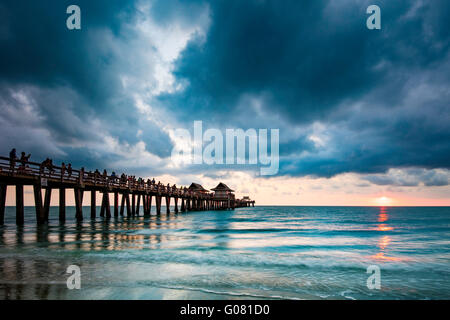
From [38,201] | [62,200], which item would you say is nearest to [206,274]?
[38,201]

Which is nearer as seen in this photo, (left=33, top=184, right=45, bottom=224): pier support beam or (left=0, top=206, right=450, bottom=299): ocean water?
(left=0, top=206, right=450, bottom=299): ocean water

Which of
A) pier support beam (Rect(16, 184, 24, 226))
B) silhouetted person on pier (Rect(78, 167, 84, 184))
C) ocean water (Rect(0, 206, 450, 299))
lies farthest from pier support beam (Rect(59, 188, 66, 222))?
ocean water (Rect(0, 206, 450, 299))

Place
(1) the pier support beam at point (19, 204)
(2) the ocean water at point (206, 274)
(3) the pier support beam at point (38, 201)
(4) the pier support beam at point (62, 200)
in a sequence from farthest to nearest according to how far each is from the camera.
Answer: (4) the pier support beam at point (62, 200), (3) the pier support beam at point (38, 201), (1) the pier support beam at point (19, 204), (2) the ocean water at point (206, 274)

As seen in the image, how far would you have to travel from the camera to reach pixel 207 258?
9844 millimetres

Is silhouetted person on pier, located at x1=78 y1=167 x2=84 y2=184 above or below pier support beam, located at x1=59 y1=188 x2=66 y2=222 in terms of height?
above

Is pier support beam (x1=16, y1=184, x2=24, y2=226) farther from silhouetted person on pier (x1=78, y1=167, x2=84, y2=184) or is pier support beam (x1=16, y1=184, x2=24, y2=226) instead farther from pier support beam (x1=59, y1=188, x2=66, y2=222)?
silhouetted person on pier (x1=78, y1=167, x2=84, y2=184)

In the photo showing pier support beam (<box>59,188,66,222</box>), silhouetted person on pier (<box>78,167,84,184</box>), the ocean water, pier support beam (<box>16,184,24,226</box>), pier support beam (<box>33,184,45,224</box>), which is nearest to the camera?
the ocean water

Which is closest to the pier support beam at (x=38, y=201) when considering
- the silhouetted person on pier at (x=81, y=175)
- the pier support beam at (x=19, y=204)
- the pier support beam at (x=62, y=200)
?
the pier support beam at (x=19, y=204)

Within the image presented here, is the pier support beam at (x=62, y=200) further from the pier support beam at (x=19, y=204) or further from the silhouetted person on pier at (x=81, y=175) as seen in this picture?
the pier support beam at (x=19, y=204)

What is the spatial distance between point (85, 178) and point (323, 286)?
23306 millimetres

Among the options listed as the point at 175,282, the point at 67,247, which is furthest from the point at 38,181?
the point at 175,282

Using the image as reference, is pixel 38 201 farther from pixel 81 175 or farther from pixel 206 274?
pixel 206 274

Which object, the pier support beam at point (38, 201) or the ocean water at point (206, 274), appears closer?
the ocean water at point (206, 274)

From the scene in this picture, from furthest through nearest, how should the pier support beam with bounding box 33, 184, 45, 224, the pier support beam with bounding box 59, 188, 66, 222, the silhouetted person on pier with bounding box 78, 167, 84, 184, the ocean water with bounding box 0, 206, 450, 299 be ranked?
the pier support beam with bounding box 59, 188, 66, 222 → the silhouetted person on pier with bounding box 78, 167, 84, 184 → the pier support beam with bounding box 33, 184, 45, 224 → the ocean water with bounding box 0, 206, 450, 299
